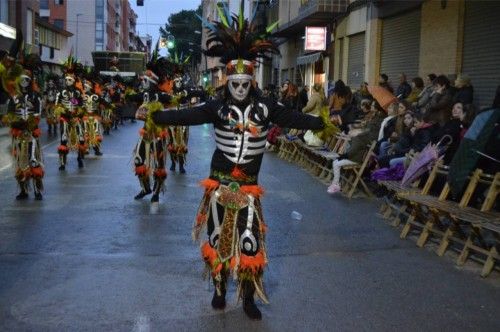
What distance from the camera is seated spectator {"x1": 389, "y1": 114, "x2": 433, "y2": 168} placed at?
10.8 m

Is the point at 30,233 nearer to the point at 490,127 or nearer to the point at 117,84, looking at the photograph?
the point at 490,127

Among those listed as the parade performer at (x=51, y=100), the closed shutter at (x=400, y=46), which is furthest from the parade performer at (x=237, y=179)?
the parade performer at (x=51, y=100)

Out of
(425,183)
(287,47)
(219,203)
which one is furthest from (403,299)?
(287,47)

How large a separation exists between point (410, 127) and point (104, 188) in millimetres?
5383

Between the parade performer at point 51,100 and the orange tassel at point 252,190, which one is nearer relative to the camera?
the orange tassel at point 252,190

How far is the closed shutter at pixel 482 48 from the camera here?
14.0 m

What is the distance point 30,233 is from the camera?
28.6 ft

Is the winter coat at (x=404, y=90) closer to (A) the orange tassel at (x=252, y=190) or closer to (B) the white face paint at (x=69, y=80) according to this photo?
(B) the white face paint at (x=69, y=80)

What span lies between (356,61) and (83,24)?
83793 mm

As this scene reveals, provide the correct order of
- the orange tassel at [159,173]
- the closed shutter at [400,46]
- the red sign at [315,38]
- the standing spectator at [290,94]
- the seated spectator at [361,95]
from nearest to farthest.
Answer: the orange tassel at [159,173], the seated spectator at [361,95], the closed shutter at [400,46], the standing spectator at [290,94], the red sign at [315,38]

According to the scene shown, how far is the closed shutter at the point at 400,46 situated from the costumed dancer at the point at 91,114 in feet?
26.7

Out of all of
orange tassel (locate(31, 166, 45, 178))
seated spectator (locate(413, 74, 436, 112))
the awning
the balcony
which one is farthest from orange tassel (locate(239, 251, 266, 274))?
the awning

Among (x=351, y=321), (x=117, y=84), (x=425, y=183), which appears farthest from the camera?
(x=117, y=84)

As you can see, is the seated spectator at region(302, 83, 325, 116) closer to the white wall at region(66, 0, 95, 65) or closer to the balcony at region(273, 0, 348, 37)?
the balcony at region(273, 0, 348, 37)
